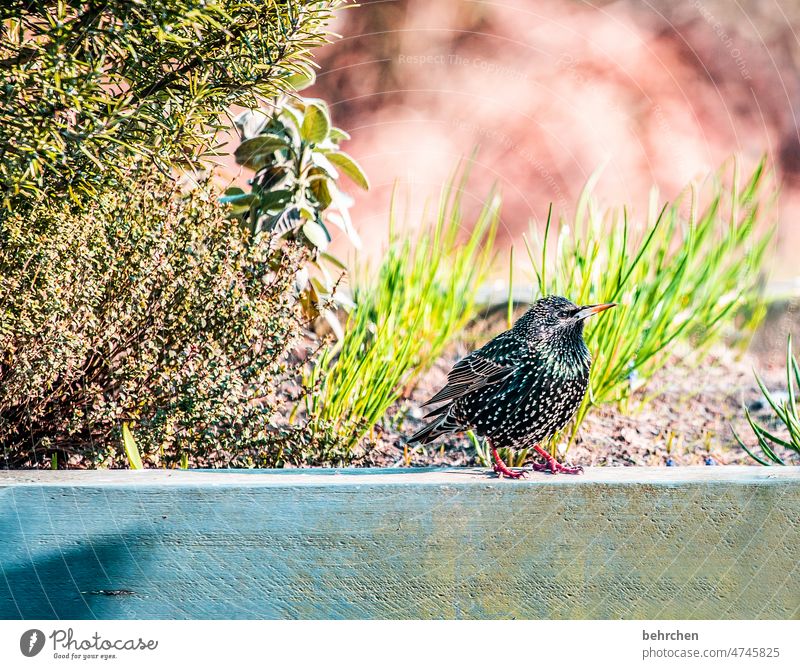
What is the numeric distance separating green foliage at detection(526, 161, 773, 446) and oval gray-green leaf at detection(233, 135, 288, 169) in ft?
2.73

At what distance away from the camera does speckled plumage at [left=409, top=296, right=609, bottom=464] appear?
193 cm

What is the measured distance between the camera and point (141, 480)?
6.22ft

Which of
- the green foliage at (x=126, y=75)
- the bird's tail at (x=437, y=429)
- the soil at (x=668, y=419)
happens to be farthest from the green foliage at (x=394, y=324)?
the green foliage at (x=126, y=75)

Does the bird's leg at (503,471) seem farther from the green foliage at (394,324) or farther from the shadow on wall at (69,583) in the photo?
the shadow on wall at (69,583)

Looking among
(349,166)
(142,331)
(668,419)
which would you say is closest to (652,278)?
(668,419)

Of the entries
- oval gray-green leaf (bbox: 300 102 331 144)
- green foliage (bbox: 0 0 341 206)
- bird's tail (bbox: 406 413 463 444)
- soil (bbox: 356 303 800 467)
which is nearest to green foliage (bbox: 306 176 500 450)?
soil (bbox: 356 303 800 467)

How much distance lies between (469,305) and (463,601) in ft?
4.43

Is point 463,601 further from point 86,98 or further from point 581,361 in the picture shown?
point 86,98

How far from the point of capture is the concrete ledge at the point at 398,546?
1.86 meters
